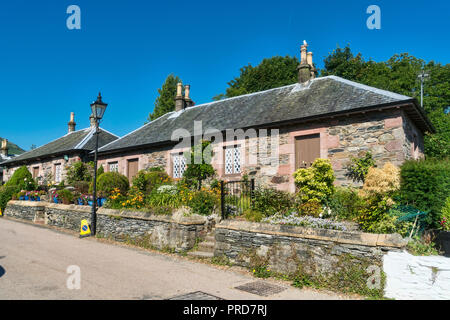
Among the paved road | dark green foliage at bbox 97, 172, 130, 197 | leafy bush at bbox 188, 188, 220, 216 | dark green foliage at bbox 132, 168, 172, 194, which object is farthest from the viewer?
dark green foliage at bbox 132, 168, 172, 194

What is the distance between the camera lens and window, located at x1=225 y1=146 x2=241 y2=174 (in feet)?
44.4

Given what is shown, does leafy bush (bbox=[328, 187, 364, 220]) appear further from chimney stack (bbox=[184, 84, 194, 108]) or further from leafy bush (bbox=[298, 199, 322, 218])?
chimney stack (bbox=[184, 84, 194, 108])

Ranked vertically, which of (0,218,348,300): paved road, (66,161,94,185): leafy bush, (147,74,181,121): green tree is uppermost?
(147,74,181,121): green tree

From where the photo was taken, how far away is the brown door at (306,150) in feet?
38.4

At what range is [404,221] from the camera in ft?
21.1

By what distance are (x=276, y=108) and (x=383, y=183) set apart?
24.4 feet

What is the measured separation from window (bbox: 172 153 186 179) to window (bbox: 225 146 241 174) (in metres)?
2.47

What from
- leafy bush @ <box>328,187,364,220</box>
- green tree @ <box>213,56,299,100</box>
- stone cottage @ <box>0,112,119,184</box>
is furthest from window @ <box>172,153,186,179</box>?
green tree @ <box>213,56,299,100</box>

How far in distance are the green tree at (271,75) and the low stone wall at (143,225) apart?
19506mm

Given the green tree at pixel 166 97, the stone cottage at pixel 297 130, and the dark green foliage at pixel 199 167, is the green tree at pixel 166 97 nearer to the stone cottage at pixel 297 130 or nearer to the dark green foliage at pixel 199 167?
the stone cottage at pixel 297 130

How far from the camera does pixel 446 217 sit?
23.7ft

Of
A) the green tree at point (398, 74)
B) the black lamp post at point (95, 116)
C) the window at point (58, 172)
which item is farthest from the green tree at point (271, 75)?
the black lamp post at point (95, 116)

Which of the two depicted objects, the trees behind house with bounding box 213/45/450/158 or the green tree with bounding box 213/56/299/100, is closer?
the trees behind house with bounding box 213/45/450/158

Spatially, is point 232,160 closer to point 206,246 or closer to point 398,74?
point 206,246
